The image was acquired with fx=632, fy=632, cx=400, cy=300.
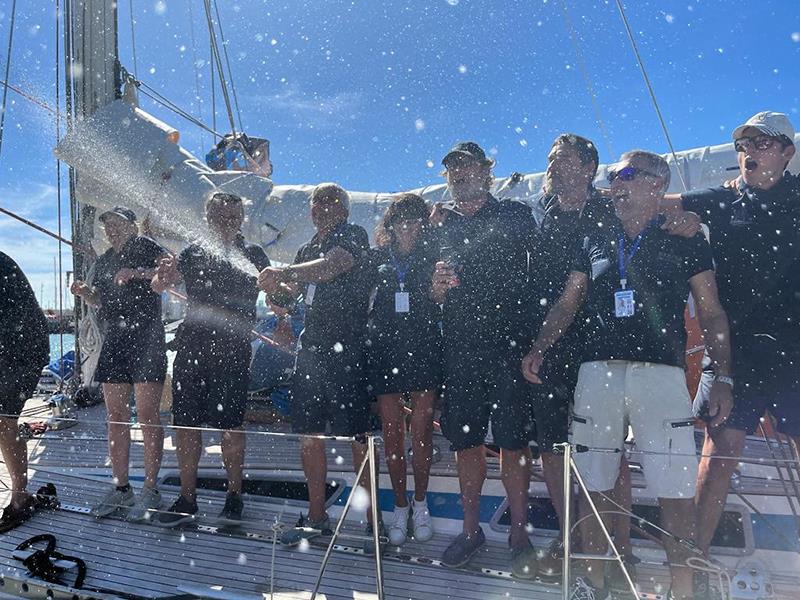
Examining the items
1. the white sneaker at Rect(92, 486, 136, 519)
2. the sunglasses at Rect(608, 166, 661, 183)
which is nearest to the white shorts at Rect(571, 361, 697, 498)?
the sunglasses at Rect(608, 166, 661, 183)

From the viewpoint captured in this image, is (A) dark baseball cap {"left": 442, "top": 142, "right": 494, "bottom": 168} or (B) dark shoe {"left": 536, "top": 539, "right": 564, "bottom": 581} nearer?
(B) dark shoe {"left": 536, "top": 539, "right": 564, "bottom": 581}

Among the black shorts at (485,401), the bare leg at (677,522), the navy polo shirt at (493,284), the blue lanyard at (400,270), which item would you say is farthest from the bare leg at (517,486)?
the blue lanyard at (400,270)

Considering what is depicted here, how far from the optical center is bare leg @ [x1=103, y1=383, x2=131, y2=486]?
123 inches

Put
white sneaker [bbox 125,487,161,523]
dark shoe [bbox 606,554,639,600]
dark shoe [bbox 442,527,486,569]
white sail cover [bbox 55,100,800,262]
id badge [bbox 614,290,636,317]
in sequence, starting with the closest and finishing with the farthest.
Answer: dark shoe [bbox 606,554,639,600]
id badge [bbox 614,290,636,317]
dark shoe [bbox 442,527,486,569]
white sneaker [bbox 125,487,161,523]
white sail cover [bbox 55,100,800,262]

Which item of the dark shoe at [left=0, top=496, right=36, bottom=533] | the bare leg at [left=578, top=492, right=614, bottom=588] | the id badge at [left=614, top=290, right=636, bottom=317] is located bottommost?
the dark shoe at [left=0, top=496, right=36, bottom=533]

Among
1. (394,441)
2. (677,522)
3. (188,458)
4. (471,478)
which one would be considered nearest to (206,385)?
(188,458)

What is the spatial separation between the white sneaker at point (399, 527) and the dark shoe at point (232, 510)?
699mm

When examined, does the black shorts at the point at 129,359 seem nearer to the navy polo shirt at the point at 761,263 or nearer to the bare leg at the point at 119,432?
the bare leg at the point at 119,432

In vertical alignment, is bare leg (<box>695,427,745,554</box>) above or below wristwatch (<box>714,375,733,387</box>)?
below

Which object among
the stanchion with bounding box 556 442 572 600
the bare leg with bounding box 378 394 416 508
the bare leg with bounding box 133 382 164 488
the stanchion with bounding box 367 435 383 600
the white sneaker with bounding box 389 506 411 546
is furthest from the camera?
the bare leg with bounding box 133 382 164 488

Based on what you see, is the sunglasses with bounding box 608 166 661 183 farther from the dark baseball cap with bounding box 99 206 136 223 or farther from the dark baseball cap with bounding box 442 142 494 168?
the dark baseball cap with bounding box 99 206 136 223

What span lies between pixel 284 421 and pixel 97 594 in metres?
2.88

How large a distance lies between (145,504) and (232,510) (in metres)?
0.44

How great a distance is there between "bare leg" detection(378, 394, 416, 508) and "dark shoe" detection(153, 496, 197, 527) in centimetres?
82
